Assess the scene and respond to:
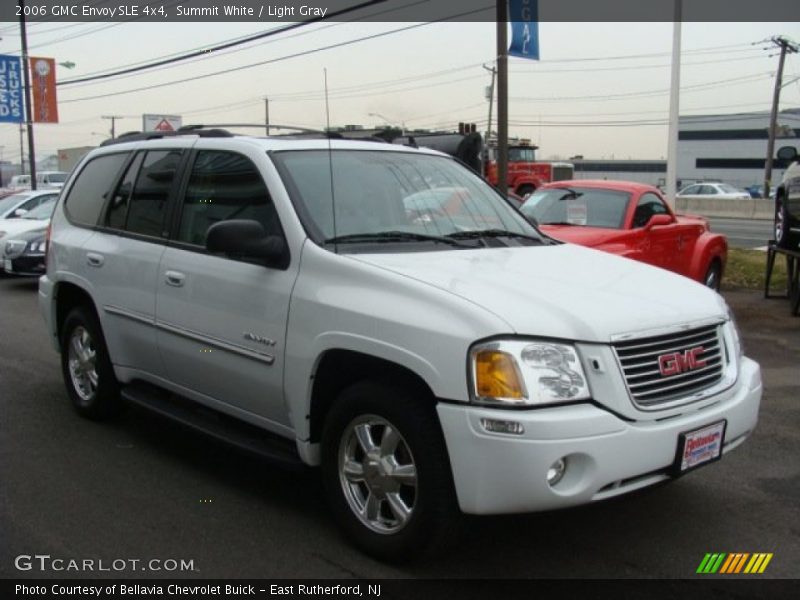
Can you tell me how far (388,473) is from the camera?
3385mm

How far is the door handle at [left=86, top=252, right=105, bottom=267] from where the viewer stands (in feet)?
16.9

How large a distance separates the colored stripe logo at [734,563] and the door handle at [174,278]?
2.98m

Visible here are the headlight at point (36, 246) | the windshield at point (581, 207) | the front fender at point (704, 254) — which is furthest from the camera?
the headlight at point (36, 246)

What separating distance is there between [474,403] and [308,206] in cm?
148

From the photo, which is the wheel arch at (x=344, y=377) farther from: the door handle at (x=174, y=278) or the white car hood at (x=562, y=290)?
the door handle at (x=174, y=278)

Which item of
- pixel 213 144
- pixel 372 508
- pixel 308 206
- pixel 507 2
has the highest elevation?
pixel 507 2

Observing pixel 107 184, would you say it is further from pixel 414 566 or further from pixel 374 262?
pixel 414 566

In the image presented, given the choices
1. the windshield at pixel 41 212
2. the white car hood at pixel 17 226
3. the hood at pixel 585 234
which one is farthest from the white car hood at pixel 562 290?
the windshield at pixel 41 212

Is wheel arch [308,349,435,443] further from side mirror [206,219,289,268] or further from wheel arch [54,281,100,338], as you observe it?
wheel arch [54,281,100,338]

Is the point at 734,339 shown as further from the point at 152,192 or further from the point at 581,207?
the point at 581,207

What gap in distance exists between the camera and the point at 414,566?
11.2 ft

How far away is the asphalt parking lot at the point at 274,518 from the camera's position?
3479 millimetres

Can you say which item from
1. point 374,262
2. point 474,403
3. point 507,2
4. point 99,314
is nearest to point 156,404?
point 99,314

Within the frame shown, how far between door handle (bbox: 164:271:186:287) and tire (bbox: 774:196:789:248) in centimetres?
873
